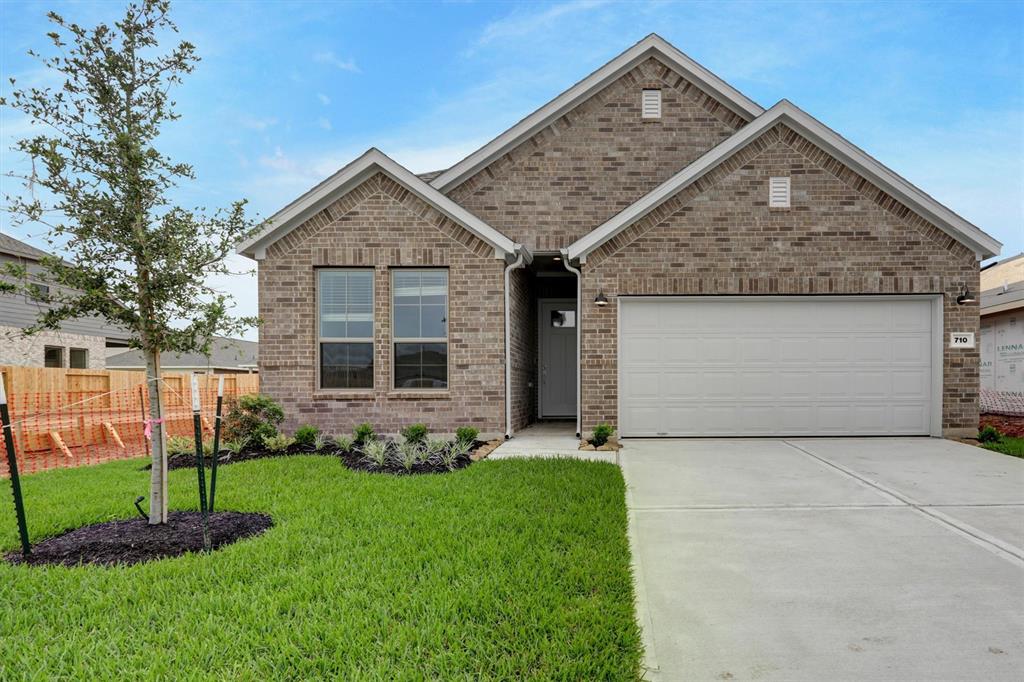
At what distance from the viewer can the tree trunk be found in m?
5.25

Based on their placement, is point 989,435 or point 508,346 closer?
point 989,435

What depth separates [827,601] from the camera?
3.86m

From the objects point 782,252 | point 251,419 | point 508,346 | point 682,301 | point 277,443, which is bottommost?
point 277,443

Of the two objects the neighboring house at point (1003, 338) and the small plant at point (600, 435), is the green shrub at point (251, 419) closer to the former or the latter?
the small plant at point (600, 435)

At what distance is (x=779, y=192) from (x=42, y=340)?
23.5 m

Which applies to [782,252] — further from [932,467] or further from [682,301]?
[932,467]

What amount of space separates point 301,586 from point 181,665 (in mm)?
953

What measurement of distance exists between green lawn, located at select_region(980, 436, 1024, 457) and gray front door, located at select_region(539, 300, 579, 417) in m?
7.58

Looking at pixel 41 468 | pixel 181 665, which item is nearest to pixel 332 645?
pixel 181 665

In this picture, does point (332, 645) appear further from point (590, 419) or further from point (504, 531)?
point (590, 419)

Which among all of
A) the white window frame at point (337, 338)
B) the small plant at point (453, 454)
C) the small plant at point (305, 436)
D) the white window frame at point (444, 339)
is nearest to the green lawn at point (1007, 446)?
the small plant at point (453, 454)

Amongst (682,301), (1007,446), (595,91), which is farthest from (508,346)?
(1007,446)

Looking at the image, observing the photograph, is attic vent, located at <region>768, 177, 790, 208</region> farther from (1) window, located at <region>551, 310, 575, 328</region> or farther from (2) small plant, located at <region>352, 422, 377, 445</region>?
(2) small plant, located at <region>352, 422, 377, 445</region>

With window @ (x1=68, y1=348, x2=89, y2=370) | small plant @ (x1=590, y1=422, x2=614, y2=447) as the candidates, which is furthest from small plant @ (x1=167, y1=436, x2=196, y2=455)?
window @ (x1=68, y1=348, x2=89, y2=370)
